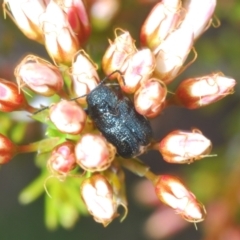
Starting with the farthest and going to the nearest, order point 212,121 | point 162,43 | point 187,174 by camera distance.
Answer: point 212,121 < point 187,174 < point 162,43

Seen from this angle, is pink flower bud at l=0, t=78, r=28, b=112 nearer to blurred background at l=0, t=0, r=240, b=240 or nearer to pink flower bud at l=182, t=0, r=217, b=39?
blurred background at l=0, t=0, r=240, b=240

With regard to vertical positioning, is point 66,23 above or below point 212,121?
above

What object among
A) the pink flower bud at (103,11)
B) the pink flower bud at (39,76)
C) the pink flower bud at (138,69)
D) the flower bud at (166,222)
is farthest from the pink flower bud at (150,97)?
the flower bud at (166,222)

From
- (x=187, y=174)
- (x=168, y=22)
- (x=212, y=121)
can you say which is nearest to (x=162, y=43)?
(x=168, y=22)

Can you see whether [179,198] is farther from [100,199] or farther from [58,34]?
[58,34]

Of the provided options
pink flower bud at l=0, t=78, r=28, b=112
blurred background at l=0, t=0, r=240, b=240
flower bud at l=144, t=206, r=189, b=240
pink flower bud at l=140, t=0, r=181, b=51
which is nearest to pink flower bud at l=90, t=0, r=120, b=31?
blurred background at l=0, t=0, r=240, b=240

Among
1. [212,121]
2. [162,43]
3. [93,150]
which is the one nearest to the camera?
[93,150]

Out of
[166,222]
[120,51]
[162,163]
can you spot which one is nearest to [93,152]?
[120,51]

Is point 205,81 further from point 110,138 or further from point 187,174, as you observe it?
point 187,174
